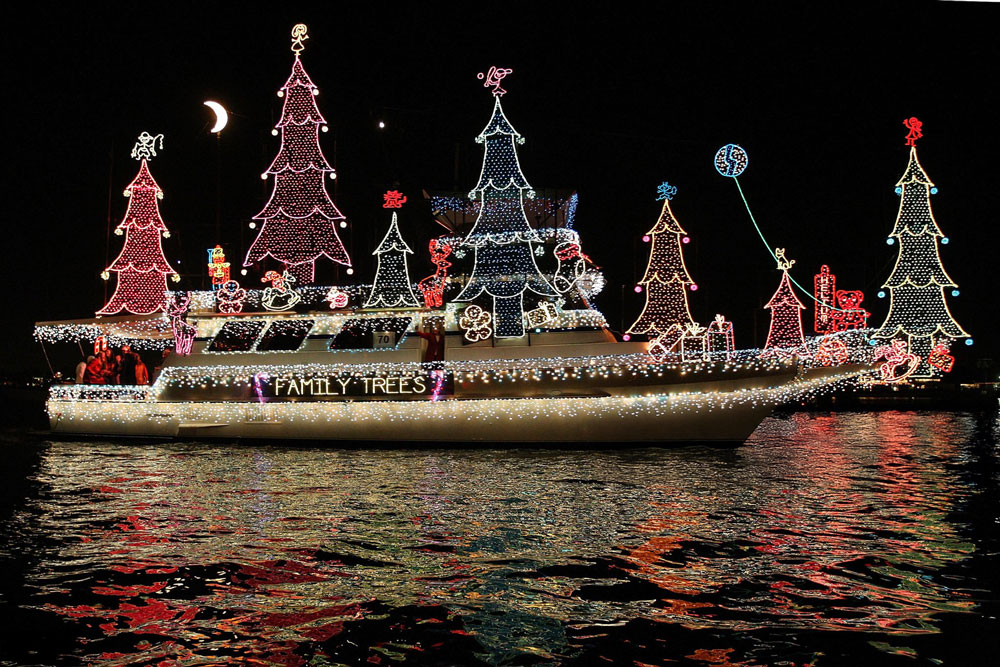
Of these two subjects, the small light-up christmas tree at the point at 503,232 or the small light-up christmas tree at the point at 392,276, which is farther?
the small light-up christmas tree at the point at 392,276

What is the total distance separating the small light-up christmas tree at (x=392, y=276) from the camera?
64.8 feet

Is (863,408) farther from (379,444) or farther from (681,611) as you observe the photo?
(681,611)

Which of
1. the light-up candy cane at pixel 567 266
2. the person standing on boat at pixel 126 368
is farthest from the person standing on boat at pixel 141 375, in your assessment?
the light-up candy cane at pixel 567 266

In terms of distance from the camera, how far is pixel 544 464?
50.7ft

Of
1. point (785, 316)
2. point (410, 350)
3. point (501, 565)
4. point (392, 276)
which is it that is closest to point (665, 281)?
point (785, 316)

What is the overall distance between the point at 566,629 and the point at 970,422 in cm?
2725

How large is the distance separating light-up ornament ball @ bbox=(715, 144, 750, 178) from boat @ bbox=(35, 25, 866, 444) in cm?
405

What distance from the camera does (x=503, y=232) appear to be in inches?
750

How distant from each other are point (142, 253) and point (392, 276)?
8.06 metres

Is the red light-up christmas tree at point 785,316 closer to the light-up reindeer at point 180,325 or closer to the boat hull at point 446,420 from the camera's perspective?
the boat hull at point 446,420

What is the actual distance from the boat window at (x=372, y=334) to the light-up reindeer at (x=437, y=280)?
681 millimetres

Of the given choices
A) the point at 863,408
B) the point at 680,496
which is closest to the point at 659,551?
the point at 680,496

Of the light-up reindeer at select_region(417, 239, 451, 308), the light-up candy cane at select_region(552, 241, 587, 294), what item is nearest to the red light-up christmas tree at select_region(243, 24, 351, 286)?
the light-up reindeer at select_region(417, 239, 451, 308)

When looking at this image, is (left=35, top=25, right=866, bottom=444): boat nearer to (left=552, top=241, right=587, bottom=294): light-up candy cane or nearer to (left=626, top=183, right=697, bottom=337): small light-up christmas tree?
(left=552, top=241, right=587, bottom=294): light-up candy cane
